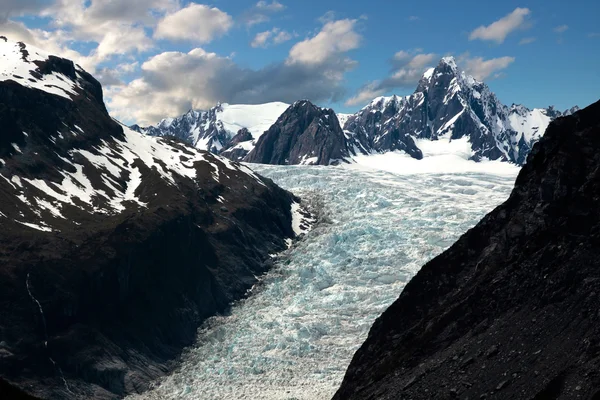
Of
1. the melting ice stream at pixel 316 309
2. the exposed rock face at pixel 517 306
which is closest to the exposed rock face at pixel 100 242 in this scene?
the melting ice stream at pixel 316 309

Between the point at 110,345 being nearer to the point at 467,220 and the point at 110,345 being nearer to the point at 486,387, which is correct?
the point at 486,387

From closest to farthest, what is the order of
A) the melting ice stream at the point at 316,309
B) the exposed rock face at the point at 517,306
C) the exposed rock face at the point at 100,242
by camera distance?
the exposed rock face at the point at 517,306 < the melting ice stream at the point at 316,309 < the exposed rock face at the point at 100,242

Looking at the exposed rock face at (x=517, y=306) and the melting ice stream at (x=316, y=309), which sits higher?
the exposed rock face at (x=517, y=306)

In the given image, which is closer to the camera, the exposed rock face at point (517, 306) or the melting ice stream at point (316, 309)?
the exposed rock face at point (517, 306)

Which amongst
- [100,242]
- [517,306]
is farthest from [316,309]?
[517,306]

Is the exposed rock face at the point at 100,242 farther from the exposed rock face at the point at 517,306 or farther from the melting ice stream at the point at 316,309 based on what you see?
the exposed rock face at the point at 517,306

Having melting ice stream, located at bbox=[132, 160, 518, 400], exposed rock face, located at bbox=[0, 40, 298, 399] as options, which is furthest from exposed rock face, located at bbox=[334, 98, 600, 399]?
exposed rock face, located at bbox=[0, 40, 298, 399]

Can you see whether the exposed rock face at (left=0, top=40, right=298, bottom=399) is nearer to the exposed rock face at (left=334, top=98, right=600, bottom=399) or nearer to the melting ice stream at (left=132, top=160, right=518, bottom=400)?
the melting ice stream at (left=132, top=160, right=518, bottom=400)
